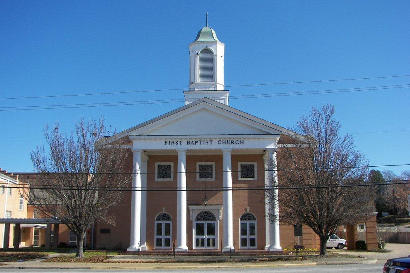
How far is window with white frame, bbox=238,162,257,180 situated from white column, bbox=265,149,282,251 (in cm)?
161

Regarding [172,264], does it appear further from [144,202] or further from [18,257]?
[144,202]

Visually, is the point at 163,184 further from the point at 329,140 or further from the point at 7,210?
the point at 7,210

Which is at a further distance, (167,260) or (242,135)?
(242,135)

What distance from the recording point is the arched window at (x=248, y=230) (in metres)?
38.5

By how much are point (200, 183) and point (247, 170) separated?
4.02m

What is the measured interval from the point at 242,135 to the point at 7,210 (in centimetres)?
2872

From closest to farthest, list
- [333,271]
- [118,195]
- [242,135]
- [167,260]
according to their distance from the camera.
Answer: [333,271] < [167,260] < [118,195] < [242,135]

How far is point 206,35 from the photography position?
154 feet

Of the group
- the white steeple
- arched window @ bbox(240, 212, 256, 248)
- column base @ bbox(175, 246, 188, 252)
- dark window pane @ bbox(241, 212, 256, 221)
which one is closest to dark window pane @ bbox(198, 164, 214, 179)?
dark window pane @ bbox(241, 212, 256, 221)

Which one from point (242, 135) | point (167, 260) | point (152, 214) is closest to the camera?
point (167, 260)

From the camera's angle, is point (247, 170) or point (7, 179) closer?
point (247, 170)

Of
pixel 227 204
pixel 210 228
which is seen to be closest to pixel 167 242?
pixel 210 228

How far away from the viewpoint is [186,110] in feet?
124

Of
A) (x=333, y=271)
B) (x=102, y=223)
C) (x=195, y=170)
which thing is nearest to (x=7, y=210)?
(x=102, y=223)
